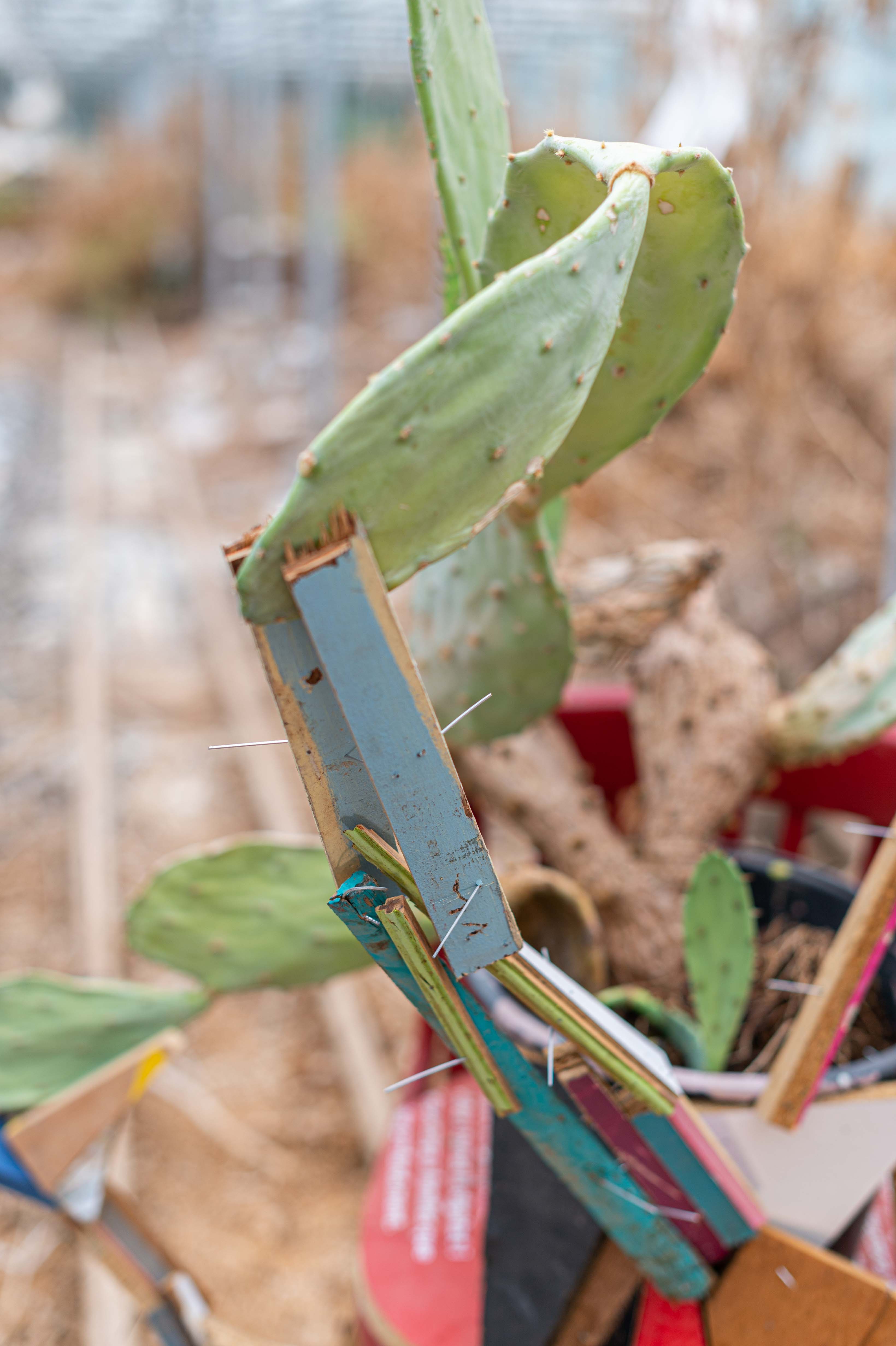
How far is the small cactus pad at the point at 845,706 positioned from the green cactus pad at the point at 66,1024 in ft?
1.39

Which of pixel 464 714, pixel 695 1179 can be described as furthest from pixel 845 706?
pixel 464 714

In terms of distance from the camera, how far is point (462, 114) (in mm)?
474

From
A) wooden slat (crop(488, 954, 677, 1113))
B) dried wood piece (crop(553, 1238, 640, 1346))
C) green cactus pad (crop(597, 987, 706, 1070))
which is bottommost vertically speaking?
dried wood piece (crop(553, 1238, 640, 1346))

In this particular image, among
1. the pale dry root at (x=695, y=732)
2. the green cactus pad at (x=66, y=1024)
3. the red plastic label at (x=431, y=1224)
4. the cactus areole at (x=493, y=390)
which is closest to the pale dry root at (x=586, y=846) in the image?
the pale dry root at (x=695, y=732)

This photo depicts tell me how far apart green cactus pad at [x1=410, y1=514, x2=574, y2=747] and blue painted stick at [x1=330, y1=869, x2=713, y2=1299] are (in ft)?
0.70

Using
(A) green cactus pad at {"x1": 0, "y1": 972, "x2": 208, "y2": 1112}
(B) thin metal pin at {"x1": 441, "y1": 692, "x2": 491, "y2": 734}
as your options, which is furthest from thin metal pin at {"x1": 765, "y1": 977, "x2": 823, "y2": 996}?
(A) green cactus pad at {"x1": 0, "y1": 972, "x2": 208, "y2": 1112}

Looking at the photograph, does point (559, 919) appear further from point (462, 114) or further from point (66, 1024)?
point (462, 114)

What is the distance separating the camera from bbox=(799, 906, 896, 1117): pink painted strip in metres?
0.45

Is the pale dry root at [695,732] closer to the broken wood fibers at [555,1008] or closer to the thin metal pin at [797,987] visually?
the thin metal pin at [797,987]

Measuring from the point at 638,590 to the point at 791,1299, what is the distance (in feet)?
1.33

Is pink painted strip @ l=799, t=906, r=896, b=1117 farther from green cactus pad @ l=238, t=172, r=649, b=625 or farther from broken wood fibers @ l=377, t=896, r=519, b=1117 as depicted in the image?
green cactus pad @ l=238, t=172, r=649, b=625

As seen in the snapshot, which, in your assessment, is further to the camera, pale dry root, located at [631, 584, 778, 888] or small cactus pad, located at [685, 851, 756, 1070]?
pale dry root, located at [631, 584, 778, 888]

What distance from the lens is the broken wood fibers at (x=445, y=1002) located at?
0.33 meters

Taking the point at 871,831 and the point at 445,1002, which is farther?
the point at 871,831
